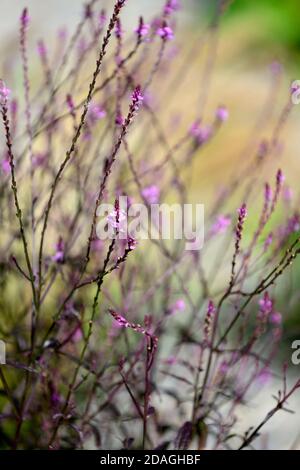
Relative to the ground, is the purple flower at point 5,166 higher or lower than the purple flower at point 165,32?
lower

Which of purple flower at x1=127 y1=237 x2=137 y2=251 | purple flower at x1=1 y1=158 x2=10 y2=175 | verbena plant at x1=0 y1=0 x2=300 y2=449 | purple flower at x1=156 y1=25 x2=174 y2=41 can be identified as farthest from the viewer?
purple flower at x1=1 y1=158 x2=10 y2=175

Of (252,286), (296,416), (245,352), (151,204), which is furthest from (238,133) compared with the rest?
(245,352)

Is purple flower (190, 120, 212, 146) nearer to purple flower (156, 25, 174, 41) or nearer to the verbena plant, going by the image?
the verbena plant

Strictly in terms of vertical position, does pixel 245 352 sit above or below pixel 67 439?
above

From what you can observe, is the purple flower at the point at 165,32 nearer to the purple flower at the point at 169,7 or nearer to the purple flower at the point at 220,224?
the purple flower at the point at 169,7

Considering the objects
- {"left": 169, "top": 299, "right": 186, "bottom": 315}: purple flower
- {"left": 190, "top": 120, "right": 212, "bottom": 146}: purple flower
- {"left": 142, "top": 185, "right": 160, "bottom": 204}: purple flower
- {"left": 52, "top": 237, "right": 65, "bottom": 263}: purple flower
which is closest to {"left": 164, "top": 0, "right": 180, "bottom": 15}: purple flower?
{"left": 190, "top": 120, "right": 212, "bottom": 146}: purple flower

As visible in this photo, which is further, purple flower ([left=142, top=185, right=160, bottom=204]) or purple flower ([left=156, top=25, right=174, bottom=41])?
purple flower ([left=142, top=185, right=160, bottom=204])

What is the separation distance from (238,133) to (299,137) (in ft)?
1.59

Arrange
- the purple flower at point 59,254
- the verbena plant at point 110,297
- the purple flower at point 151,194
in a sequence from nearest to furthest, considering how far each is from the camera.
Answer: the verbena plant at point 110,297
the purple flower at point 59,254
the purple flower at point 151,194

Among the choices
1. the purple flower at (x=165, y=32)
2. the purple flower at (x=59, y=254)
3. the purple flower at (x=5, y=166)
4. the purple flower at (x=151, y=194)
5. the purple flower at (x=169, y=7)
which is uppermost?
the purple flower at (x=169, y=7)

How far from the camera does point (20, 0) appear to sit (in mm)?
8383

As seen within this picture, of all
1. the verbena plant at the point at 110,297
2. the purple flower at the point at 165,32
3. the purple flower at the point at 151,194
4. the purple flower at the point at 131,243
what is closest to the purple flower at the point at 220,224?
the verbena plant at the point at 110,297

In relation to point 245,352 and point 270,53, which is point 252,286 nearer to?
point 245,352

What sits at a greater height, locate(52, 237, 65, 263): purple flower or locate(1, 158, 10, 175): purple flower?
locate(1, 158, 10, 175): purple flower
